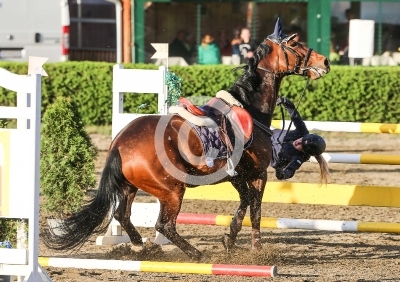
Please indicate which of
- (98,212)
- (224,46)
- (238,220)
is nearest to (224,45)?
(224,46)

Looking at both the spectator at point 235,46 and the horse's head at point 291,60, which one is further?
the spectator at point 235,46

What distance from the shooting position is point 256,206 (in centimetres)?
691

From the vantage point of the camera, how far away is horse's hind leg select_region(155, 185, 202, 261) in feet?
21.3

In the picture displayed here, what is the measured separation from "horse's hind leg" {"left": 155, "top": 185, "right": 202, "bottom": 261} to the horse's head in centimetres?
128

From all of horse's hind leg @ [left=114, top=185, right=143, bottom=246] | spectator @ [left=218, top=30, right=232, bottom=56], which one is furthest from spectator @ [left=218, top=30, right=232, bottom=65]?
horse's hind leg @ [left=114, top=185, right=143, bottom=246]

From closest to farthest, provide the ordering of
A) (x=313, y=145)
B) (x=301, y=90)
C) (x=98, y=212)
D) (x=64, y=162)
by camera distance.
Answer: (x=98, y=212), (x=313, y=145), (x=64, y=162), (x=301, y=90)

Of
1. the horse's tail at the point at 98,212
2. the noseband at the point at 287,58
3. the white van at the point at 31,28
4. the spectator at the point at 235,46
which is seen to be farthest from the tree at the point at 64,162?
the white van at the point at 31,28

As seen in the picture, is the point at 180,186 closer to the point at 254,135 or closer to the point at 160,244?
the point at 254,135

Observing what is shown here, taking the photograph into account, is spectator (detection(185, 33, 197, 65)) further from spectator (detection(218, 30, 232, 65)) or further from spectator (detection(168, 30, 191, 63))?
spectator (detection(218, 30, 232, 65))

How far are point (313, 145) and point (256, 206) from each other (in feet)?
2.20

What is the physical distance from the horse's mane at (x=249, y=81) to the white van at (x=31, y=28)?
35.2 feet

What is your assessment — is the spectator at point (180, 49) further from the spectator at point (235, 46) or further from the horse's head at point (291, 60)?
the horse's head at point (291, 60)

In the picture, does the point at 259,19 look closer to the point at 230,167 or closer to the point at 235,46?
the point at 235,46

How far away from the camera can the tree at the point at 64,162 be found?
7.63m
